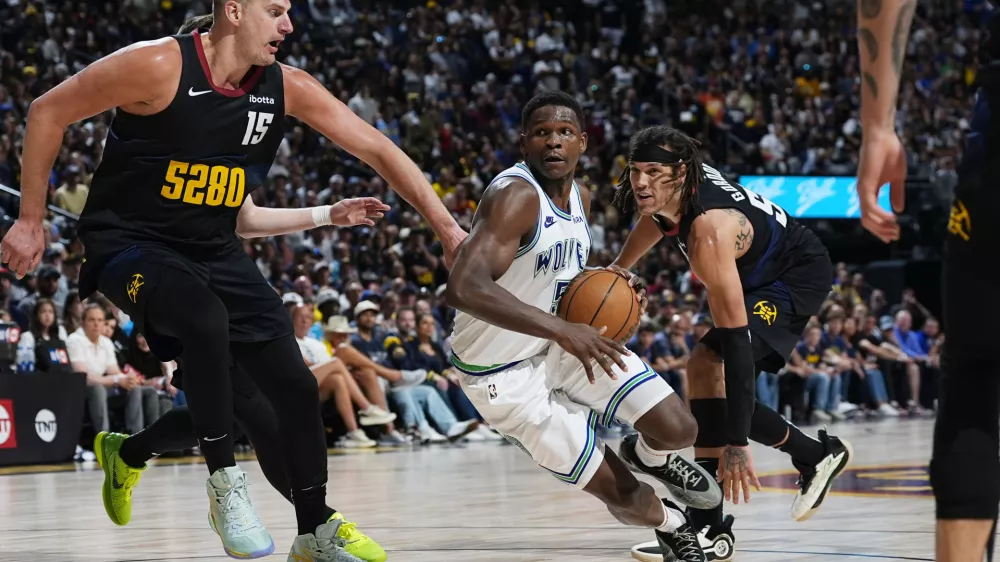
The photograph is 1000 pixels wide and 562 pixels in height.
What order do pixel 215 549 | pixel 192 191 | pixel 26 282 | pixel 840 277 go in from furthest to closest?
pixel 840 277
pixel 26 282
pixel 215 549
pixel 192 191

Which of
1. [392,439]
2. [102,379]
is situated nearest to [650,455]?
[102,379]

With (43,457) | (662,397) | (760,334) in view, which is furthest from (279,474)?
(43,457)

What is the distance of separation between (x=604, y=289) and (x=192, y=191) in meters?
1.43

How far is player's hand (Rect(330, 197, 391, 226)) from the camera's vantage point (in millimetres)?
4961

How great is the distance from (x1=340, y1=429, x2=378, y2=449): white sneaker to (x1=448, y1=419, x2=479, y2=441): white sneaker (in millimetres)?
949

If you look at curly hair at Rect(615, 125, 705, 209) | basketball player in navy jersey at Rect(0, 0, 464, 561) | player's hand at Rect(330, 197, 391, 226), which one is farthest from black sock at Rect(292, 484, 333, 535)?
curly hair at Rect(615, 125, 705, 209)

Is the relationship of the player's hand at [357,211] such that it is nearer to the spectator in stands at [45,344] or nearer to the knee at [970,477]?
the knee at [970,477]

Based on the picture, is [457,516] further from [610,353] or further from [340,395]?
[340,395]

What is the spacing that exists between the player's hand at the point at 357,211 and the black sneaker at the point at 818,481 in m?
2.20

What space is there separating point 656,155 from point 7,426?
670 cm

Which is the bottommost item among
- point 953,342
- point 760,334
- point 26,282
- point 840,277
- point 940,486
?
point 840,277

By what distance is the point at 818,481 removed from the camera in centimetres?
568

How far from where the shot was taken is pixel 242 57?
4473 millimetres

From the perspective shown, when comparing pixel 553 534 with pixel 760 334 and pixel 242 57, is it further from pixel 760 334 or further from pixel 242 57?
pixel 242 57
